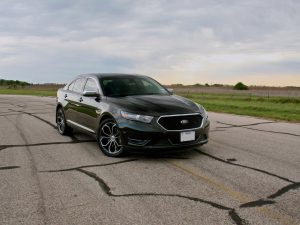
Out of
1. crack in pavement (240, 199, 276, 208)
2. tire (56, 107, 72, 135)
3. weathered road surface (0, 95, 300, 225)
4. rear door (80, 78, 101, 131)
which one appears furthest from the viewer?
tire (56, 107, 72, 135)

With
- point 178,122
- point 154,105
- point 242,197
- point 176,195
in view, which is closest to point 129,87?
point 154,105

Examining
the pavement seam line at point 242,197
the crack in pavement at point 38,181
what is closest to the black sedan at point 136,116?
the pavement seam line at point 242,197

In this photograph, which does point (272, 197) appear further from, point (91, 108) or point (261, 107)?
point (261, 107)

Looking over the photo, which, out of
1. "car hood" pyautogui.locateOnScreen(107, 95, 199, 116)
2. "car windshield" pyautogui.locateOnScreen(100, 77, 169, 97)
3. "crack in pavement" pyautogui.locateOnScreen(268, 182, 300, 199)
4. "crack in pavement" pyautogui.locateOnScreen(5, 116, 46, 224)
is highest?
"car windshield" pyautogui.locateOnScreen(100, 77, 169, 97)

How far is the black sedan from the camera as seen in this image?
6.44 metres

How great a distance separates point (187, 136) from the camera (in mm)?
6602

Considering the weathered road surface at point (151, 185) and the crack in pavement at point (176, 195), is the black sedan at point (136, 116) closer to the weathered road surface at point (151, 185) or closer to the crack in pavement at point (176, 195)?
the weathered road surface at point (151, 185)

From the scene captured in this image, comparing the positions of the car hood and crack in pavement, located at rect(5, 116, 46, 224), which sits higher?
the car hood

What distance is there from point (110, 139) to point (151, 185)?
2093 mm

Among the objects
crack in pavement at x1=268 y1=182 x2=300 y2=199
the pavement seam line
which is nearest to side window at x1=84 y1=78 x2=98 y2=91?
the pavement seam line

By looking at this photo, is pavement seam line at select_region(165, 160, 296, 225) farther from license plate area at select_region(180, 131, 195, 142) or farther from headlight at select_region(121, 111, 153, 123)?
headlight at select_region(121, 111, 153, 123)

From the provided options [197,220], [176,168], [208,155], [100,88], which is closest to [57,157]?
[100,88]

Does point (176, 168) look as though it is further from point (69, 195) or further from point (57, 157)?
point (57, 157)

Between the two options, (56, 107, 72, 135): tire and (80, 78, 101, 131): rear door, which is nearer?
(80, 78, 101, 131): rear door
